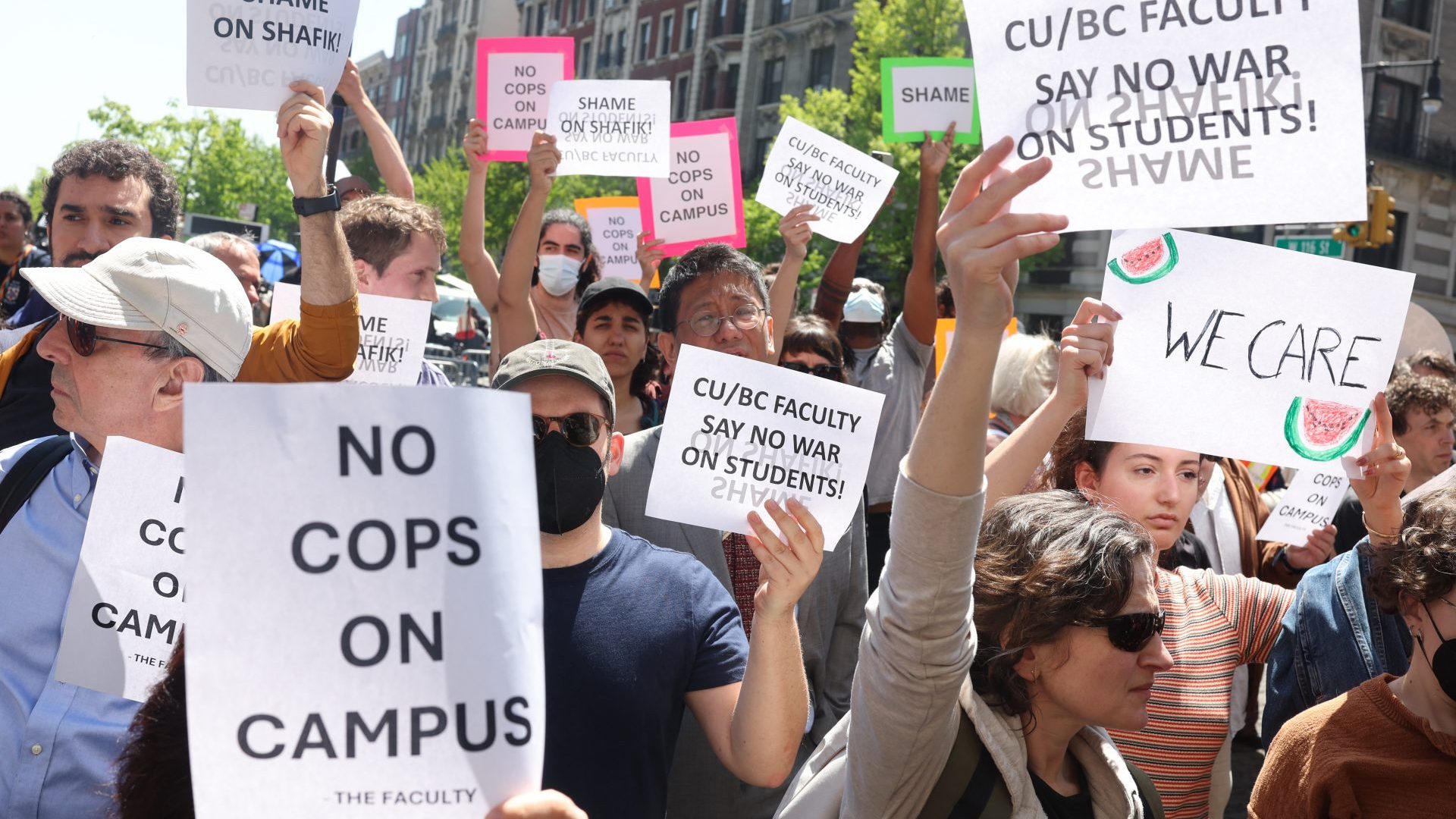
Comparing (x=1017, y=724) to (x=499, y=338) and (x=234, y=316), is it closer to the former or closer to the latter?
(x=234, y=316)

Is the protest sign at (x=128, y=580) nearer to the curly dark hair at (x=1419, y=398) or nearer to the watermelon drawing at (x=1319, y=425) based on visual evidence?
the watermelon drawing at (x=1319, y=425)

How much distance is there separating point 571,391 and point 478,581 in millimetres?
Result: 1134

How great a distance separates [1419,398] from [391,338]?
4318 millimetres

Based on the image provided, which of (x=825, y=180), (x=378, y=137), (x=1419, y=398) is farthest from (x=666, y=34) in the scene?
(x=1419, y=398)

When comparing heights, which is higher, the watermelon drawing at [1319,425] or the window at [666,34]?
the window at [666,34]

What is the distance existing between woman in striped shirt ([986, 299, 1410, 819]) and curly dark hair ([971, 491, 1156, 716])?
14.8 inches

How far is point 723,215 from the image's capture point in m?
7.20

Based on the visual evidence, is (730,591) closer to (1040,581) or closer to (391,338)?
(1040,581)

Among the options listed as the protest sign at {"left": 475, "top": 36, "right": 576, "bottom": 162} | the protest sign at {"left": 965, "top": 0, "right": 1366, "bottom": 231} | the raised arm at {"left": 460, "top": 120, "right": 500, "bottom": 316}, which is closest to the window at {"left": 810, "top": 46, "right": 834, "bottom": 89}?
the protest sign at {"left": 475, "top": 36, "right": 576, "bottom": 162}

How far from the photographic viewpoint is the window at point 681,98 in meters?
52.4

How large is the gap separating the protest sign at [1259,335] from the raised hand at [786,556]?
3.13 feet

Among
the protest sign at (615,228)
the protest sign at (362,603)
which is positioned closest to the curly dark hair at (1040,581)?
the protest sign at (362,603)

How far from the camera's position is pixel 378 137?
17.4 ft

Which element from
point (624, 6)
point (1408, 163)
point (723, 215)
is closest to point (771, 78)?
point (624, 6)
